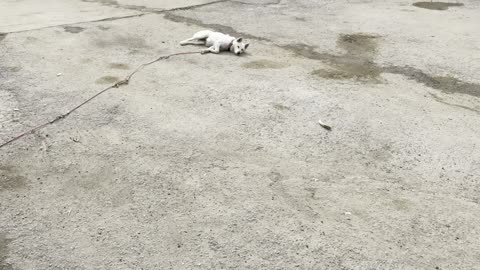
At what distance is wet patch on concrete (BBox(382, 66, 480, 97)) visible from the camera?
550cm

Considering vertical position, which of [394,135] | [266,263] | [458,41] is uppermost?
[458,41]

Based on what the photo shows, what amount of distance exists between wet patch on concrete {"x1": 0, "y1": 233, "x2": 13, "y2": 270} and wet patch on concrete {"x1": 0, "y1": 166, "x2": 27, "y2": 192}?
0.61 meters

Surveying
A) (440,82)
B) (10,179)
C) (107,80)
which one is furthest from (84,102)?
(440,82)

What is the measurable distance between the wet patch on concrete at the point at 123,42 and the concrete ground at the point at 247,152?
31 millimetres

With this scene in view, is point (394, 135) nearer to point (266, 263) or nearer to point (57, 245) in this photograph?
point (266, 263)

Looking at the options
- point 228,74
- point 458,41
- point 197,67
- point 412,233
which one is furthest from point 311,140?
point 458,41

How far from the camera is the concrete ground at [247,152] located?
3252 millimetres

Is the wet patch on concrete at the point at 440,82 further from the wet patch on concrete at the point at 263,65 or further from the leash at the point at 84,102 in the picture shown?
the leash at the point at 84,102

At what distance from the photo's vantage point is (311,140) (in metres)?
4.51

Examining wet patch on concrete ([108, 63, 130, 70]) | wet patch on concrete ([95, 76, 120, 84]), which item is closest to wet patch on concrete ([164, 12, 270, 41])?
wet patch on concrete ([108, 63, 130, 70])

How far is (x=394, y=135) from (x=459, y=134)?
2.10ft

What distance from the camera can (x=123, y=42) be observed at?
7246mm

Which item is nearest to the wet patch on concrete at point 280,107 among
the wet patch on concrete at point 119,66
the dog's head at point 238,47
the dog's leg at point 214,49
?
the dog's head at point 238,47

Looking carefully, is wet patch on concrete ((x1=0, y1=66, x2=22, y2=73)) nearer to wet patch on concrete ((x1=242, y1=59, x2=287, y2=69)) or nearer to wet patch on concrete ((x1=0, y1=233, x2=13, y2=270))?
wet patch on concrete ((x1=242, y1=59, x2=287, y2=69))
